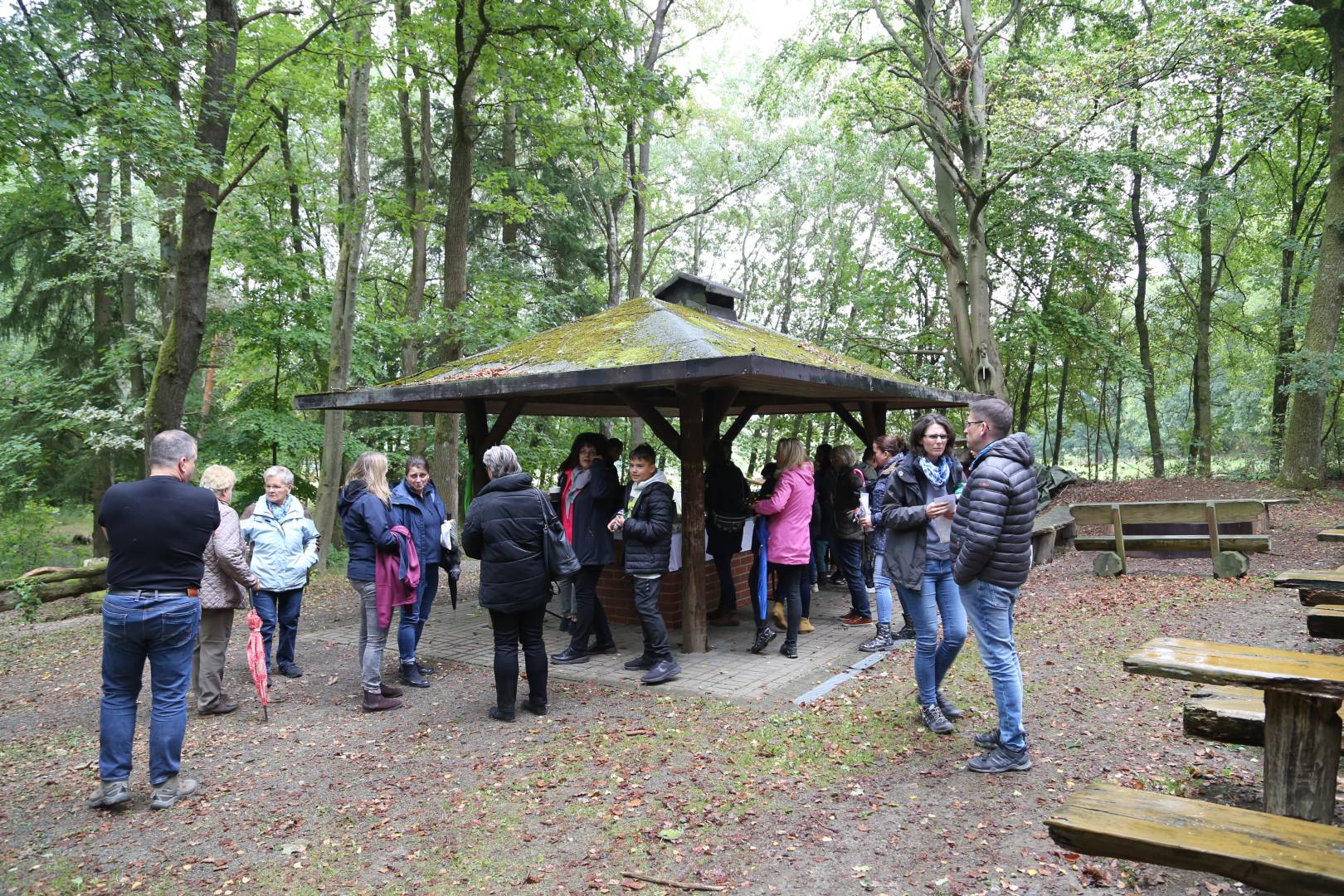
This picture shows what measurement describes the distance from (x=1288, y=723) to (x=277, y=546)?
6472mm

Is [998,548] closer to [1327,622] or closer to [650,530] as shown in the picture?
[1327,622]

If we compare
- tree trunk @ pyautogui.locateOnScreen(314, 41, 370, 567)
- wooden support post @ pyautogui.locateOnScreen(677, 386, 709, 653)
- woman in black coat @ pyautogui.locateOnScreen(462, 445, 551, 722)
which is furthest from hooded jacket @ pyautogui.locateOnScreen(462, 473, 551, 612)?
tree trunk @ pyautogui.locateOnScreen(314, 41, 370, 567)

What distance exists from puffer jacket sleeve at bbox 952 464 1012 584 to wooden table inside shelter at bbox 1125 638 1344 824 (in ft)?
2.88

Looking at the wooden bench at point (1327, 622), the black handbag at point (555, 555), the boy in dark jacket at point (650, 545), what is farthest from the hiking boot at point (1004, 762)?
the black handbag at point (555, 555)

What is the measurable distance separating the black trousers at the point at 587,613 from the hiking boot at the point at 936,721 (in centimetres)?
286

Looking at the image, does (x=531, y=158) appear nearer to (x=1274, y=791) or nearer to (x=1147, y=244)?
(x=1147, y=244)

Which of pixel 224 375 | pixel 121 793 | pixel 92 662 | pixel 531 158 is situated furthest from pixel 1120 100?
pixel 224 375

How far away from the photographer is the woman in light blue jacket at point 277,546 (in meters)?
6.23

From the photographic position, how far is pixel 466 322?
40.8 ft

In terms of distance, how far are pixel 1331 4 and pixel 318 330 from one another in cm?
1932

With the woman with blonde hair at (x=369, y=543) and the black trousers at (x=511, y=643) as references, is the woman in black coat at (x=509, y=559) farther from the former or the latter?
the woman with blonde hair at (x=369, y=543)

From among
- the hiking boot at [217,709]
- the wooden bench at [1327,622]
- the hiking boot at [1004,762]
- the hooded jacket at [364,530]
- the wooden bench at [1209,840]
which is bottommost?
the hiking boot at [217,709]

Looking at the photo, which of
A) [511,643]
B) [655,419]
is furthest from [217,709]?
[655,419]

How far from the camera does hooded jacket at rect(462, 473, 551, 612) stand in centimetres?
513
